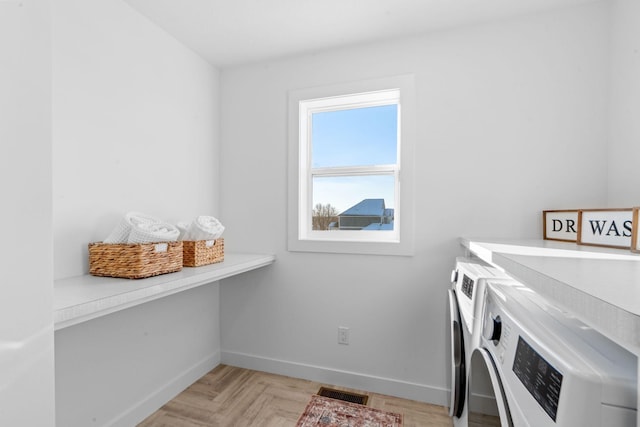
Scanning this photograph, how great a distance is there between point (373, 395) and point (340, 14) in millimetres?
2287

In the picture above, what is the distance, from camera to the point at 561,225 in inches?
62.8

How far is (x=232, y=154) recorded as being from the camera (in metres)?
2.36

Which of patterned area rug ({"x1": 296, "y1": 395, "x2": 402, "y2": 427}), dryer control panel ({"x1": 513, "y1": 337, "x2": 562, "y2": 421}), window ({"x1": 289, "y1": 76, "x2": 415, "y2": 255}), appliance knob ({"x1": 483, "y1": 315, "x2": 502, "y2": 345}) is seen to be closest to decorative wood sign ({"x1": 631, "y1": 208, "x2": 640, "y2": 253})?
appliance knob ({"x1": 483, "y1": 315, "x2": 502, "y2": 345})

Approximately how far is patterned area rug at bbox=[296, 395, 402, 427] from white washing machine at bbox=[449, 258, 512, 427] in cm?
46

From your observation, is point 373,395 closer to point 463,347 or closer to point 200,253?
point 463,347

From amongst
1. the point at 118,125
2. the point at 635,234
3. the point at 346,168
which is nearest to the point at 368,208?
the point at 346,168

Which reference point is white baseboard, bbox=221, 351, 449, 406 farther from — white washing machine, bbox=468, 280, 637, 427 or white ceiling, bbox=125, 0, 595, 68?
white ceiling, bbox=125, 0, 595, 68

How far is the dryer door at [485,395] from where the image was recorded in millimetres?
675

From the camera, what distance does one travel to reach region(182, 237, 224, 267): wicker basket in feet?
5.64

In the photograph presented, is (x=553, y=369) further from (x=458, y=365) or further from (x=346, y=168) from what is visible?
(x=346, y=168)

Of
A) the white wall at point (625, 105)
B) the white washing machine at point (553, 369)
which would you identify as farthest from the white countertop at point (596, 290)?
the white wall at point (625, 105)

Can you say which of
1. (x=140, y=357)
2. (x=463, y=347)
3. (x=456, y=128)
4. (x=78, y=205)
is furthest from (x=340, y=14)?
(x=140, y=357)

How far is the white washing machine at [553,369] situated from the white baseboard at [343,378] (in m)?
1.30

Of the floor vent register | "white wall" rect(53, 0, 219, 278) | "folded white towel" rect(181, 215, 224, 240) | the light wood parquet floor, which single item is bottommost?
the light wood parquet floor
